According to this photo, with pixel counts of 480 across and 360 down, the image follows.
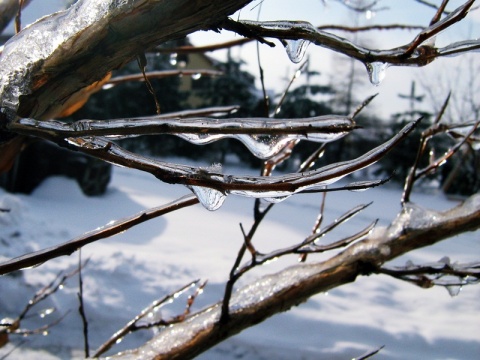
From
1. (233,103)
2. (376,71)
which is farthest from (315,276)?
(233,103)

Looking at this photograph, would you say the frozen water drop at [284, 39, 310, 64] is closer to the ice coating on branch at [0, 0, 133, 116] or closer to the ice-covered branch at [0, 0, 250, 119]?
the ice-covered branch at [0, 0, 250, 119]

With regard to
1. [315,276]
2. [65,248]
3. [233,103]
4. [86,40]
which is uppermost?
[233,103]

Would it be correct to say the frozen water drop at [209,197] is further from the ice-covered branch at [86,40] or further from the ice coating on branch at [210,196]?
the ice-covered branch at [86,40]

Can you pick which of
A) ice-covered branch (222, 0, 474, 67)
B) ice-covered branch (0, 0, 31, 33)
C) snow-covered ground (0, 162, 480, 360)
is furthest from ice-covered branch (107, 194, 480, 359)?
snow-covered ground (0, 162, 480, 360)

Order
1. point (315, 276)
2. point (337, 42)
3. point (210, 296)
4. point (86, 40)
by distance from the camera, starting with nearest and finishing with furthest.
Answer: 1. point (86, 40)
2. point (337, 42)
3. point (315, 276)
4. point (210, 296)

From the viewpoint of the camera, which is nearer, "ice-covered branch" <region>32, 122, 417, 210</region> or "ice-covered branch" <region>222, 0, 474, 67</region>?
"ice-covered branch" <region>32, 122, 417, 210</region>

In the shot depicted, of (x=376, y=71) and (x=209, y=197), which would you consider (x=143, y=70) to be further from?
(x=376, y=71)

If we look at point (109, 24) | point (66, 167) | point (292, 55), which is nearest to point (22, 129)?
point (109, 24)
